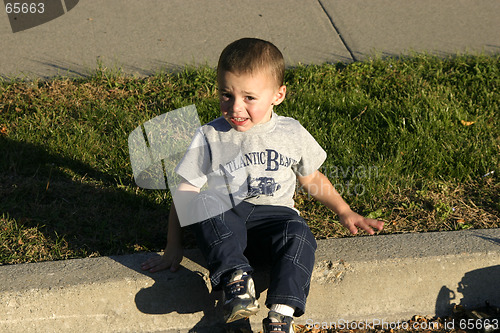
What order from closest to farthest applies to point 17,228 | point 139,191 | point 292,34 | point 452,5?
1. point 17,228
2. point 139,191
3. point 292,34
4. point 452,5

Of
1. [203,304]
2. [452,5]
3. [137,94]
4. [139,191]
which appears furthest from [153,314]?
[452,5]

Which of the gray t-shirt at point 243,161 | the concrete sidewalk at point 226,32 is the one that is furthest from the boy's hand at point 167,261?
the concrete sidewalk at point 226,32

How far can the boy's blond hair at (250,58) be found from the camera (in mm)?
2559

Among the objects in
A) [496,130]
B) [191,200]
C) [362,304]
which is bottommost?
[362,304]

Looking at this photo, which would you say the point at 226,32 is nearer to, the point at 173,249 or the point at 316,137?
the point at 316,137

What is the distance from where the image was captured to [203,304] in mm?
2693

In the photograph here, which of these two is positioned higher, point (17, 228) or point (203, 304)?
point (17, 228)

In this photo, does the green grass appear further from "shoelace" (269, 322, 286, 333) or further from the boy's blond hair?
the boy's blond hair

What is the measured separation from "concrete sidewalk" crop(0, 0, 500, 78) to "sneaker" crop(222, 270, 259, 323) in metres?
2.32

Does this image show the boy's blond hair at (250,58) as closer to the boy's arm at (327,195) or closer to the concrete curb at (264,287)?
the boy's arm at (327,195)

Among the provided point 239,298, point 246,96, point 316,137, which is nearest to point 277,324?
point 239,298

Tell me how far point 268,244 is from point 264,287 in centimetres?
20

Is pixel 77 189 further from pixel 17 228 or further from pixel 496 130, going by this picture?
pixel 496 130

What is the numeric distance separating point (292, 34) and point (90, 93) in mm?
1712
